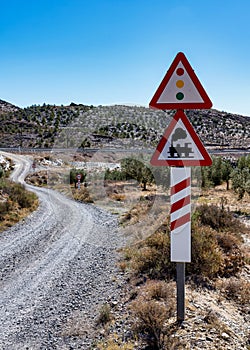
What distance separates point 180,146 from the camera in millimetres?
3707

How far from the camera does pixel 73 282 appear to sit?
6270mm

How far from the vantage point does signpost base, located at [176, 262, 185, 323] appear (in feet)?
12.7

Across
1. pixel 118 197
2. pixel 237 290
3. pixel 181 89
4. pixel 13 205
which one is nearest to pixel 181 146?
pixel 181 89

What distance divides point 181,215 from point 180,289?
93cm

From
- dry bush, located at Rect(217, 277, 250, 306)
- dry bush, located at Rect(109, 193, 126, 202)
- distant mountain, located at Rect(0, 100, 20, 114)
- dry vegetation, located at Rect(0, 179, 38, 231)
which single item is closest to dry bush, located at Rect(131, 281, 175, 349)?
dry bush, located at Rect(217, 277, 250, 306)

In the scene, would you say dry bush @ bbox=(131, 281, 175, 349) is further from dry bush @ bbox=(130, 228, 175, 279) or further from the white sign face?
the white sign face

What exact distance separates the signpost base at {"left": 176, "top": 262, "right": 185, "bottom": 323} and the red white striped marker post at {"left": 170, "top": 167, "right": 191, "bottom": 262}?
5.8 inches

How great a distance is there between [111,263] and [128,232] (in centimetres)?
280

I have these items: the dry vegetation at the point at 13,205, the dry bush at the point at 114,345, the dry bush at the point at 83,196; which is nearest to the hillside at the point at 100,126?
the dry bush at the point at 83,196

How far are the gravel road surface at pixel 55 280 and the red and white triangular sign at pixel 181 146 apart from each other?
2543 mm

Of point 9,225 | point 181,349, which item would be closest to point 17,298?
point 181,349

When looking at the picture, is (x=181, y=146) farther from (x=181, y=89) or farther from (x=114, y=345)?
(x=114, y=345)

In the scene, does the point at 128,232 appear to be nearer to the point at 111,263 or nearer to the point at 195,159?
the point at 111,263

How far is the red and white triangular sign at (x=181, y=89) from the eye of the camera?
12.0 feet
